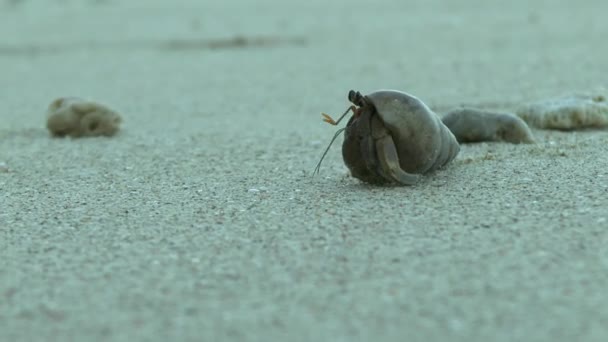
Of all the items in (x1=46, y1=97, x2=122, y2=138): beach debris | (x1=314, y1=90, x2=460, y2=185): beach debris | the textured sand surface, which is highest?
(x1=314, y1=90, x2=460, y2=185): beach debris

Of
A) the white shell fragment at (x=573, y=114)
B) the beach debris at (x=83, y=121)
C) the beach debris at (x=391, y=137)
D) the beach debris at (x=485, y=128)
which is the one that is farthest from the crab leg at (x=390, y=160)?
the beach debris at (x=83, y=121)

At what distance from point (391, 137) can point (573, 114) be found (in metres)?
1.72

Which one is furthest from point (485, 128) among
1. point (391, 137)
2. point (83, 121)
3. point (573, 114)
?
point (83, 121)

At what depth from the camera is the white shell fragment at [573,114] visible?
4.88m

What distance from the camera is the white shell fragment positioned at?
488 centimetres

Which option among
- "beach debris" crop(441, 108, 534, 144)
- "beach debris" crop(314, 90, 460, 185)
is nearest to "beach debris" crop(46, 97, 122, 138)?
"beach debris" crop(441, 108, 534, 144)

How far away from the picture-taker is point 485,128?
15.2ft

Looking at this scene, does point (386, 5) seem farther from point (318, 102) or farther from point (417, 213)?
point (417, 213)

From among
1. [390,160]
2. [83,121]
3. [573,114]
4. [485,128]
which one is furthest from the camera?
[83,121]

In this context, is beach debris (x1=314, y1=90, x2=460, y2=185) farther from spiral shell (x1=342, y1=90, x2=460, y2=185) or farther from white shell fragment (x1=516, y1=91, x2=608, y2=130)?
white shell fragment (x1=516, y1=91, x2=608, y2=130)

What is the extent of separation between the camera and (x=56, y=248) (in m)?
3.03

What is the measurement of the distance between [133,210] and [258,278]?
104 centimetres

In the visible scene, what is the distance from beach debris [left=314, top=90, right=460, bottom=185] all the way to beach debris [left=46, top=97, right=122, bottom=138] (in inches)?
93.6

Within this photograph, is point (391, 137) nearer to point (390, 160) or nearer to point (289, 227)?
point (390, 160)
